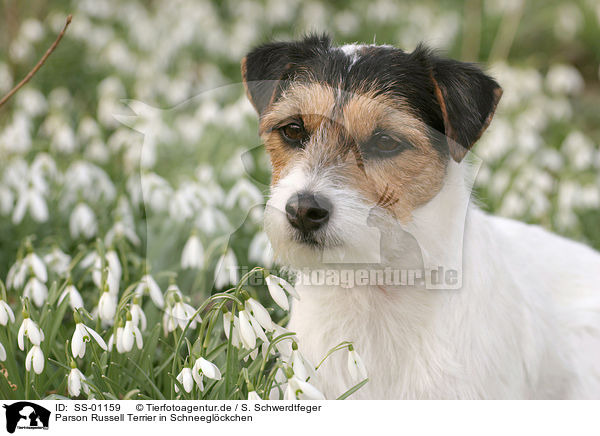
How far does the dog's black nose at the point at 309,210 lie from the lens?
2777 mm

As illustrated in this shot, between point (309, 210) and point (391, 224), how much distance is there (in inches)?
17.8

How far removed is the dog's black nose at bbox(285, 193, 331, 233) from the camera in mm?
2777

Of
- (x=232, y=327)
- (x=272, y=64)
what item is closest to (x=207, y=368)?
(x=232, y=327)

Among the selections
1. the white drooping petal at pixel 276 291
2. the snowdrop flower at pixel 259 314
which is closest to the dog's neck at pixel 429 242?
the white drooping petal at pixel 276 291

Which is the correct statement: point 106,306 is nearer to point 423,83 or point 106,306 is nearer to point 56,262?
point 56,262

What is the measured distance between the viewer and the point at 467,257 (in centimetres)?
324

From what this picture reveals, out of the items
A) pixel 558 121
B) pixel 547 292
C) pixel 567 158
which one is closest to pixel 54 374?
pixel 547 292

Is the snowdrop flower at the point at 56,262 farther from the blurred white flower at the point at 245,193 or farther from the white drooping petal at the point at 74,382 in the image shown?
the white drooping petal at the point at 74,382

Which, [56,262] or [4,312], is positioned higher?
[56,262]

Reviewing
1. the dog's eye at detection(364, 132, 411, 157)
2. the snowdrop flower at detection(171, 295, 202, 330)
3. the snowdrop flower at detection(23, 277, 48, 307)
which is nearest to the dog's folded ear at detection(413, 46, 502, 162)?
the dog's eye at detection(364, 132, 411, 157)

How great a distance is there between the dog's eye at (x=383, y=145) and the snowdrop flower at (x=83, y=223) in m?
2.67

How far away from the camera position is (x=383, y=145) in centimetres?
304

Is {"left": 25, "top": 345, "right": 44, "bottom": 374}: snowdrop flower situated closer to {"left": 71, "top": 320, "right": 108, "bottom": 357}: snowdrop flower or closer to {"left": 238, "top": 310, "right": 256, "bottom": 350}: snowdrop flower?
{"left": 71, "top": 320, "right": 108, "bottom": 357}: snowdrop flower
